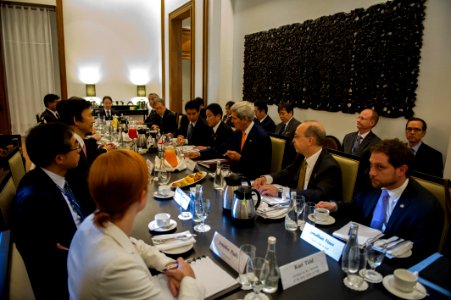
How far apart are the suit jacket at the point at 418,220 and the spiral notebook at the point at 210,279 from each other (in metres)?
0.86

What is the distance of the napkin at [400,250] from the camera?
1290 millimetres

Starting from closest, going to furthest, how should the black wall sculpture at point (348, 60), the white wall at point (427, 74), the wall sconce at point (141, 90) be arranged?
the white wall at point (427, 74) → the black wall sculpture at point (348, 60) → the wall sconce at point (141, 90)

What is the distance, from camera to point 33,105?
7820 mm

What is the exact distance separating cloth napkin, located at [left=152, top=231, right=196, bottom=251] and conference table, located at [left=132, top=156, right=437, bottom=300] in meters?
0.04

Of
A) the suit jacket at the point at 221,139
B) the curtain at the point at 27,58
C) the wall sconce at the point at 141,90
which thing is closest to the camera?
the suit jacket at the point at 221,139

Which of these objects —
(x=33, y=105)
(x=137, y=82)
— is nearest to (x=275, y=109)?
(x=137, y=82)

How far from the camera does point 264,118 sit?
4.93 m

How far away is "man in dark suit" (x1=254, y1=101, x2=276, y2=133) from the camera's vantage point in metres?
4.86

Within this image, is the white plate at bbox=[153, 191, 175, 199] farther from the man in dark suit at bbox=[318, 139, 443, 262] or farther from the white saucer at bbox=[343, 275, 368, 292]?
the white saucer at bbox=[343, 275, 368, 292]

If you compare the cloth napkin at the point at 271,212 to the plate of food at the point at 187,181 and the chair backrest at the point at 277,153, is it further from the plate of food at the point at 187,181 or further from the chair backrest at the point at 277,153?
the chair backrest at the point at 277,153

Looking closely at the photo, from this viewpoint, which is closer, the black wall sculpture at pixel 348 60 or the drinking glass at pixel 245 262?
the drinking glass at pixel 245 262

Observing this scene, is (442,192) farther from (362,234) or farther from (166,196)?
(166,196)

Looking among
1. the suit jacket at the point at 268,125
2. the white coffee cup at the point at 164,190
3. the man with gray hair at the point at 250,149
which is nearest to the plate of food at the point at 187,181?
the white coffee cup at the point at 164,190

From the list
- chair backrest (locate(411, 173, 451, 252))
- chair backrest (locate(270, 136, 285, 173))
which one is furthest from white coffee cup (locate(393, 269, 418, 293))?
chair backrest (locate(270, 136, 285, 173))
